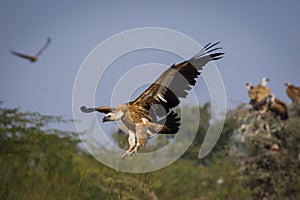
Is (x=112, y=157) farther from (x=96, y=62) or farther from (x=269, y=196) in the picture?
(x=96, y=62)

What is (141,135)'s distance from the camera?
783 centimetres

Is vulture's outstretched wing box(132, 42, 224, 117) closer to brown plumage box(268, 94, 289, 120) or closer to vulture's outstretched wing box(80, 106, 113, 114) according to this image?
vulture's outstretched wing box(80, 106, 113, 114)

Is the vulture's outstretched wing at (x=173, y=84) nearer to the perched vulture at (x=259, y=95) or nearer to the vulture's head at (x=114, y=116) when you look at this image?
the vulture's head at (x=114, y=116)

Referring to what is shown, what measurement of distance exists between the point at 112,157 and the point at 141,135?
10.4 meters

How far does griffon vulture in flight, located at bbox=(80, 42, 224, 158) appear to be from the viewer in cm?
789

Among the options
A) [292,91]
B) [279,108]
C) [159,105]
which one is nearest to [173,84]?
[159,105]

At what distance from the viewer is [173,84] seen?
8164 millimetres

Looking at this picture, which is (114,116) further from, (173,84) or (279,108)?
(279,108)

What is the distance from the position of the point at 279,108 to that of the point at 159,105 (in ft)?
22.9

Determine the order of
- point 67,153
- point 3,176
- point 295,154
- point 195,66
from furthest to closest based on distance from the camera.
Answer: point 67,153, point 295,154, point 3,176, point 195,66

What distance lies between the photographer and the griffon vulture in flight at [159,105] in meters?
7.89

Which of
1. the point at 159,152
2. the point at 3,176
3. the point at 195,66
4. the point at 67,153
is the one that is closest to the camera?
the point at 195,66

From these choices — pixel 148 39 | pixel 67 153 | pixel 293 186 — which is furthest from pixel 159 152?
pixel 148 39

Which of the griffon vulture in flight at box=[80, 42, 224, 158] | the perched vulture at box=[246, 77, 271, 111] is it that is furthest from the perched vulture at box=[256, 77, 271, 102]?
the griffon vulture in flight at box=[80, 42, 224, 158]
